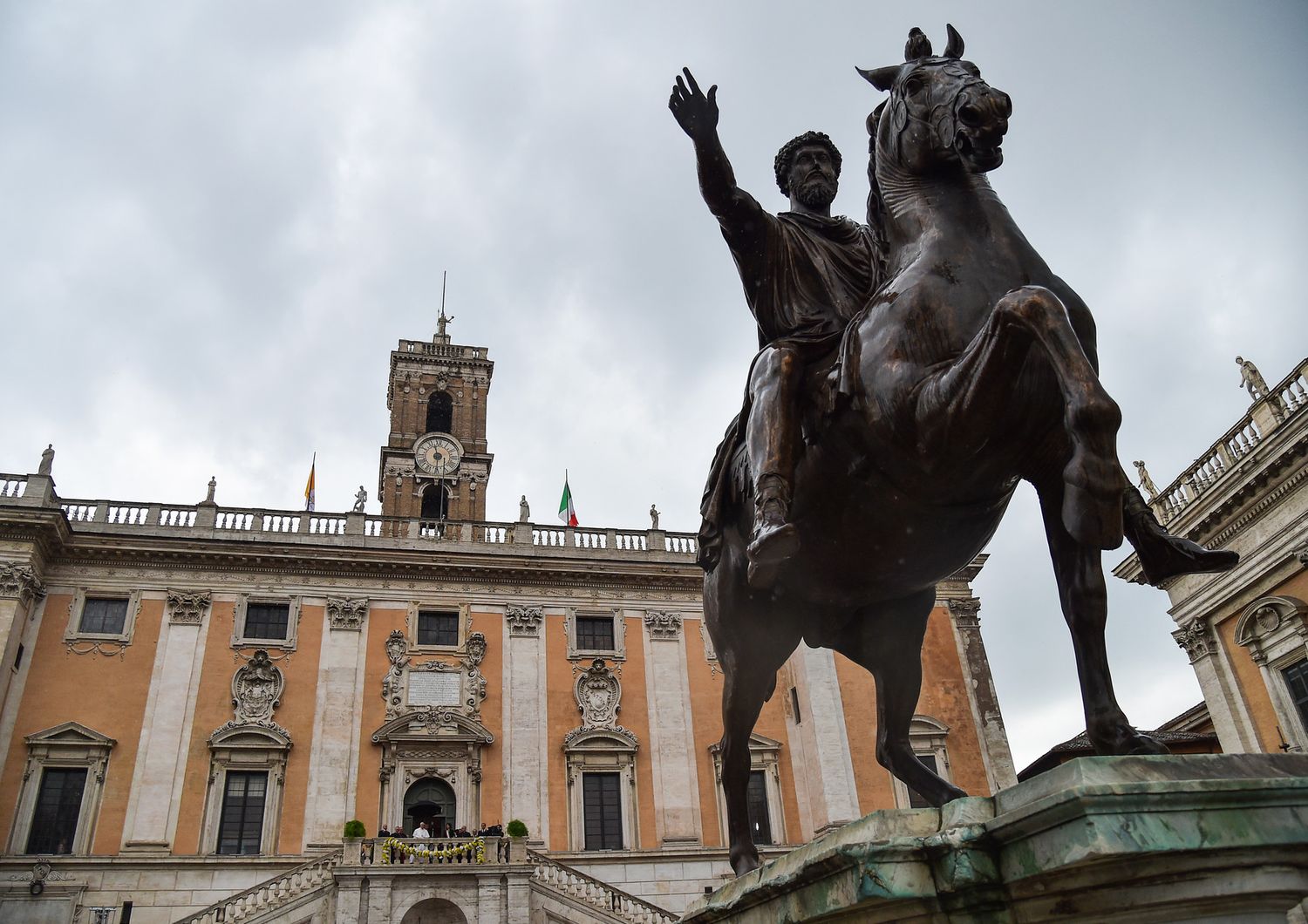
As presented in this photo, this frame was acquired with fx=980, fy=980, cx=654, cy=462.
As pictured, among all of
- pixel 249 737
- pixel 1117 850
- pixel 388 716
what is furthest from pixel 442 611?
pixel 1117 850

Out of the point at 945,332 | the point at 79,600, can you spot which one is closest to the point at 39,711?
the point at 79,600

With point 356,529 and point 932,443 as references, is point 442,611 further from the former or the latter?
point 932,443

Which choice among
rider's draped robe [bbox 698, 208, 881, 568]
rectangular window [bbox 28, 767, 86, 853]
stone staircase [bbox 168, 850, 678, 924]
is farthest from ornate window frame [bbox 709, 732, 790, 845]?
rider's draped robe [bbox 698, 208, 881, 568]

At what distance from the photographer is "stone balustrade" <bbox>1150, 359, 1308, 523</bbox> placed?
64.1 feet

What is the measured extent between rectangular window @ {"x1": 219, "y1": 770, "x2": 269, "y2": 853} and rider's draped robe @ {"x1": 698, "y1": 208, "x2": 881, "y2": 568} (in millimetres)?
24360

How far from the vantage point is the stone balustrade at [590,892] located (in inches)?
861

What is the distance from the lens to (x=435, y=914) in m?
21.1

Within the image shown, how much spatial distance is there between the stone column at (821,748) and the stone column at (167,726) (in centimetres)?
1612

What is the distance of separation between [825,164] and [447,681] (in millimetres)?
25093

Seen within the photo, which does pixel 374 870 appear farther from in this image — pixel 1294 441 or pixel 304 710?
pixel 1294 441

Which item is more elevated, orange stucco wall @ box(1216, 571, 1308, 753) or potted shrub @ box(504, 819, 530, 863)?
orange stucco wall @ box(1216, 571, 1308, 753)

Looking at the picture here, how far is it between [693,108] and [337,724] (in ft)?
83.1

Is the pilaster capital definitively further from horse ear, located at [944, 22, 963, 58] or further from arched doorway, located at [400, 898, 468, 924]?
horse ear, located at [944, 22, 963, 58]

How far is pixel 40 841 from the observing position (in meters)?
23.4
